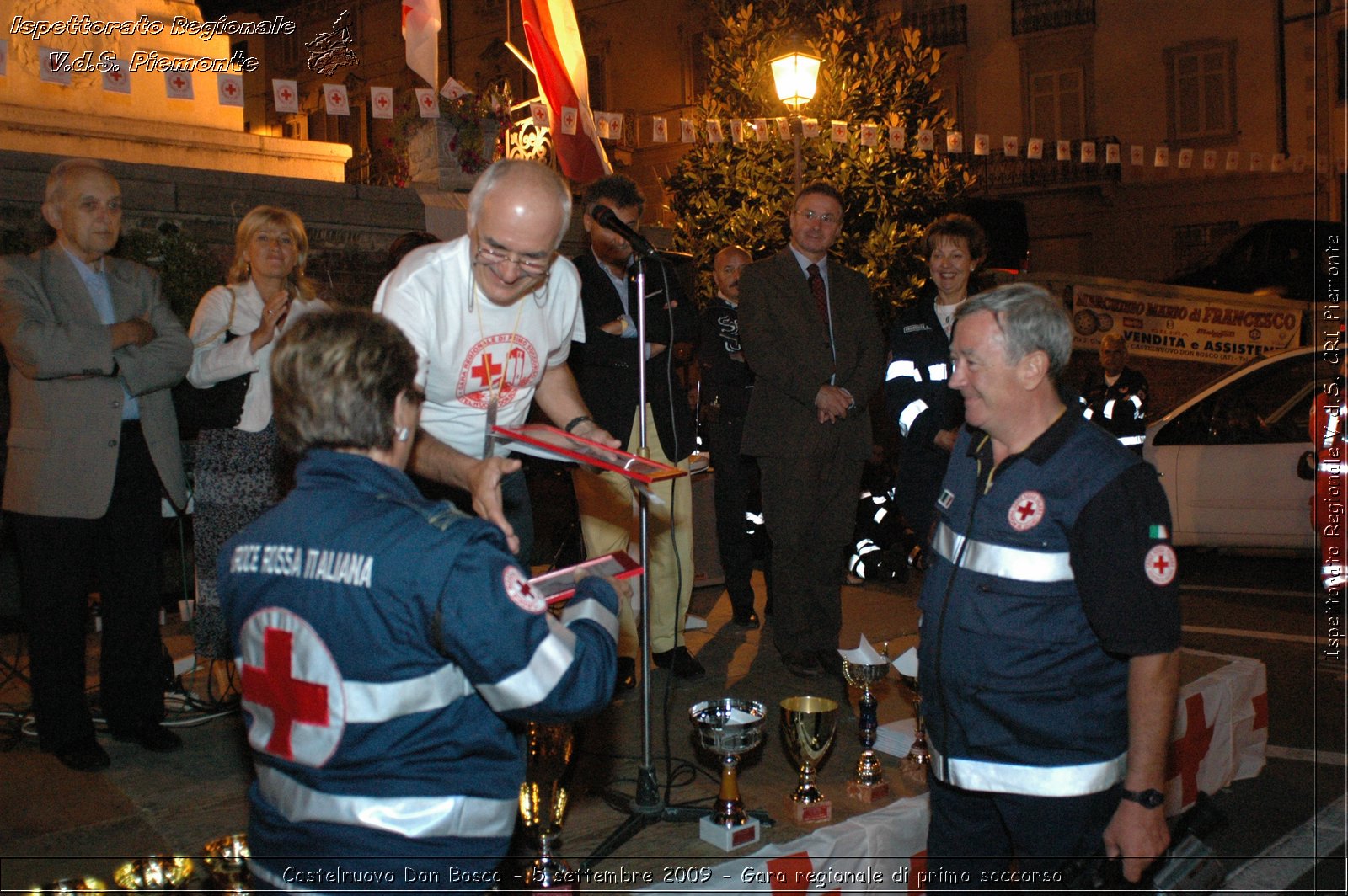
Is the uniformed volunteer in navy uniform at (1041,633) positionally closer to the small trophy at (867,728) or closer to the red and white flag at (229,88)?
the small trophy at (867,728)

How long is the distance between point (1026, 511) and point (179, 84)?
8.25 meters

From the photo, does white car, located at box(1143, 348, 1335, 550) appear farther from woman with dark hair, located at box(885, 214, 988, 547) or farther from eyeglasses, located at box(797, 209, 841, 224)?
eyeglasses, located at box(797, 209, 841, 224)

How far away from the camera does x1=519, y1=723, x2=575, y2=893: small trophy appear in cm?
296

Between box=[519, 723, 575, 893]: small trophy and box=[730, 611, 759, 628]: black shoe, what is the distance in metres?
3.21

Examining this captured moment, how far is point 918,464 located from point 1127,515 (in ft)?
8.41

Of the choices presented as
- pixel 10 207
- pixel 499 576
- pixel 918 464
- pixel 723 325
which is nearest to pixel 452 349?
pixel 499 576

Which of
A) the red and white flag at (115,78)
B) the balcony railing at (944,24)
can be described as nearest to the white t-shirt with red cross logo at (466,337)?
the red and white flag at (115,78)

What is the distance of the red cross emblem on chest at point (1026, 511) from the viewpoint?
244 cm

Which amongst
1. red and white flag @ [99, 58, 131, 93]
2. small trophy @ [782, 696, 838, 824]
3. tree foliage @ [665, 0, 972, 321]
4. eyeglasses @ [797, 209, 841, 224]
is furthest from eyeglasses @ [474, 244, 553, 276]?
tree foliage @ [665, 0, 972, 321]

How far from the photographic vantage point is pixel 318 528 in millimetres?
1924

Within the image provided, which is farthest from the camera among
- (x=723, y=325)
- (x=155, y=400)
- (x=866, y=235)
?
(x=866, y=235)

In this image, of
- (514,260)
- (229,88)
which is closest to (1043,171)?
(229,88)

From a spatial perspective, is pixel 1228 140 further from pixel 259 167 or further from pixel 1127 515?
pixel 1127 515

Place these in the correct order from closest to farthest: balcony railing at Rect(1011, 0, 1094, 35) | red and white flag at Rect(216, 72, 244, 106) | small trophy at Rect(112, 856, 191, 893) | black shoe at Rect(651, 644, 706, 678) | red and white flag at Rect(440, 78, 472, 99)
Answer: small trophy at Rect(112, 856, 191, 893) < black shoe at Rect(651, 644, 706, 678) < red and white flag at Rect(216, 72, 244, 106) < red and white flag at Rect(440, 78, 472, 99) < balcony railing at Rect(1011, 0, 1094, 35)
